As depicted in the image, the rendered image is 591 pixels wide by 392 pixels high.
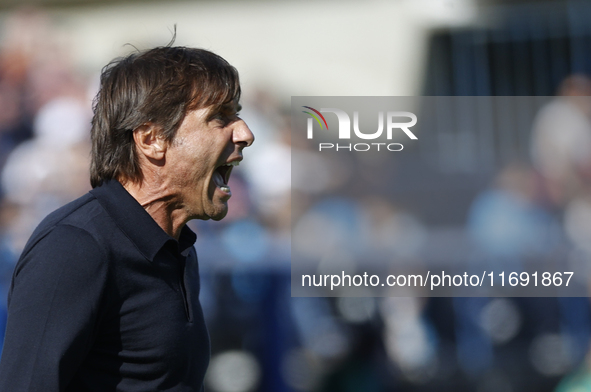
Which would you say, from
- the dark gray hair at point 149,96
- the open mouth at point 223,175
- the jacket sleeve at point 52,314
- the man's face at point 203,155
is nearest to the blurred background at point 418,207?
the open mouth at point 223,175

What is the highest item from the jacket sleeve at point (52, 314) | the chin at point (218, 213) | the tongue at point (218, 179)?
the tongue at point (218, 179)

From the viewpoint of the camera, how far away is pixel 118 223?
1.55 m

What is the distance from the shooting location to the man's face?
169 cm

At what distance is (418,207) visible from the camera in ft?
14.3

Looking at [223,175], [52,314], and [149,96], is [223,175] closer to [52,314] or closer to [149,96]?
[149,96]

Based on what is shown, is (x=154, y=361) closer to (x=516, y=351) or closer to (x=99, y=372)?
(x=99, y=372)

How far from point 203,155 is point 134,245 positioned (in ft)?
1.03

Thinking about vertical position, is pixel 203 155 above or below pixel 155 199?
above

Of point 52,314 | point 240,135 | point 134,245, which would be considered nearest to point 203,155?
point 240,135

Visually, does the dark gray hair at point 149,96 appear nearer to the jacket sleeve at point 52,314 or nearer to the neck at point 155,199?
the neck at point 155,199

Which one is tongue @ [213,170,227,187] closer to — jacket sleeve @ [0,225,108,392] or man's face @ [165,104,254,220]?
man's face @ [165,104,254,220]

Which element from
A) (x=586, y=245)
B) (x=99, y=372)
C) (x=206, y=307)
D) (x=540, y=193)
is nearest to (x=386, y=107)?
(x=540, y=193)

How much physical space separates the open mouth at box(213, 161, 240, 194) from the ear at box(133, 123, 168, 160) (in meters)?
0.18

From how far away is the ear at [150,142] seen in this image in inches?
66.1
